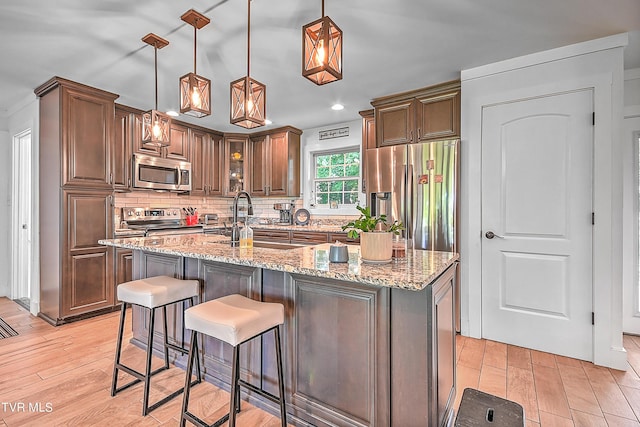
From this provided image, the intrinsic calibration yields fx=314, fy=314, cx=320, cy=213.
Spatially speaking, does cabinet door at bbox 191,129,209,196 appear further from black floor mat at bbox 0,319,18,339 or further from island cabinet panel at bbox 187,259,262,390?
island cabinet panel at bbox 187,259,262,390

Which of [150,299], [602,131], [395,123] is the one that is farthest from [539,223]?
[150,299]

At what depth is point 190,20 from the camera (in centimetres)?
208

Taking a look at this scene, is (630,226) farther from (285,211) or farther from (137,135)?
(137,135)

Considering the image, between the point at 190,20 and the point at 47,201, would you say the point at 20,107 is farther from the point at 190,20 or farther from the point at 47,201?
the point at 190,20

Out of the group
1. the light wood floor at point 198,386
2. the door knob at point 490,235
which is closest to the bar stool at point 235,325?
Result: the light wood floor at point 198,386

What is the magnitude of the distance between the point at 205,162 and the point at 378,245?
4053 mm

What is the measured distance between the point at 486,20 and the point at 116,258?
4.16m

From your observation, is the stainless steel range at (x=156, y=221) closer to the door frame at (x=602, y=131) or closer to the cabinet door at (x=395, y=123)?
the cabinet door at (x=395, y=123)

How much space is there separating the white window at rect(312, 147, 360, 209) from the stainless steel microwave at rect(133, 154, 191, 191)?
1.92 m

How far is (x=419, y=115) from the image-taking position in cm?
328

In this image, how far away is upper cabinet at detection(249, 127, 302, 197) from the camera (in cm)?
483

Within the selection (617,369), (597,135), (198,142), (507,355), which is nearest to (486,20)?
(597,135)

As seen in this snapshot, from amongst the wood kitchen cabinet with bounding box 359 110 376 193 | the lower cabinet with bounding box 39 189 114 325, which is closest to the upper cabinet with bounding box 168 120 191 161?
the lower cabinet with bounding box 39 189 114 325

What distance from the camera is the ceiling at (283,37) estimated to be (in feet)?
6.59
